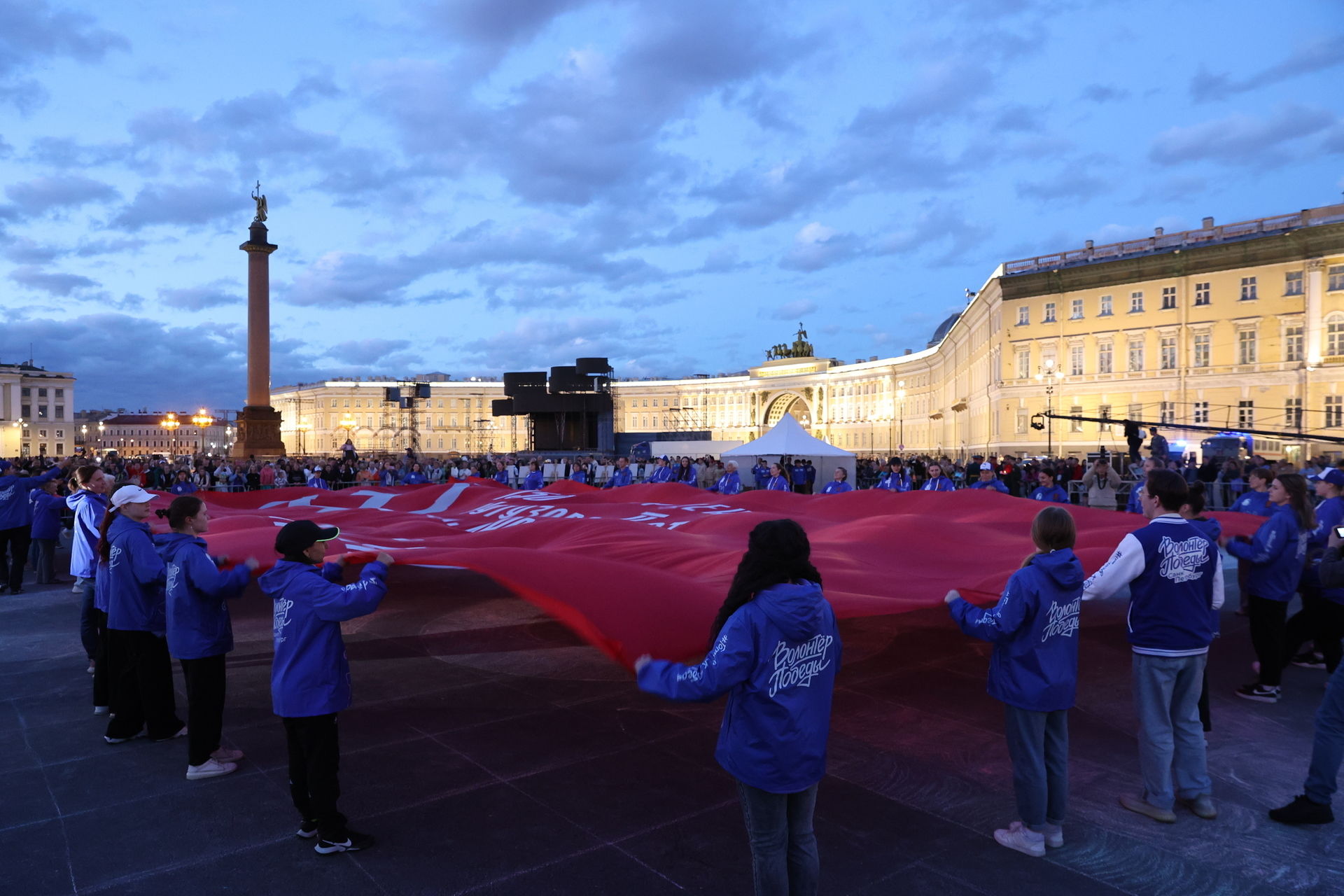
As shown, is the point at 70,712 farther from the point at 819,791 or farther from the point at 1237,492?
the point at 1237,492

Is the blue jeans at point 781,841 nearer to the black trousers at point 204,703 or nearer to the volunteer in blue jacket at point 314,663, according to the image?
the volunteer in blue jacket at point 314,663

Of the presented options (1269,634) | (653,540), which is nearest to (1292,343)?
(1269,634)

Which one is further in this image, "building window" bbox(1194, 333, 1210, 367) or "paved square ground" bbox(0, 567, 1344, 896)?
"building window" bbox(1194, 333, 1210, 367)

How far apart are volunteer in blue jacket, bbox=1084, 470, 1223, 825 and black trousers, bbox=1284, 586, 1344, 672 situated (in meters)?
3.06

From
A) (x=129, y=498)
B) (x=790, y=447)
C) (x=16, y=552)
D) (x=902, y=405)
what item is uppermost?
(x=902, y=405)

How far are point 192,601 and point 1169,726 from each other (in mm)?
5567

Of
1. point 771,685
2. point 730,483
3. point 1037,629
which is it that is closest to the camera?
point 771,685

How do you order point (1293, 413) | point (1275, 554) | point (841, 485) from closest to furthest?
point (1275, 554) → point (841, 485) → point (1293, 413)

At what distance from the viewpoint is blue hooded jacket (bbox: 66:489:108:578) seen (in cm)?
784

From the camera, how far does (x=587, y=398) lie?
47531 mm

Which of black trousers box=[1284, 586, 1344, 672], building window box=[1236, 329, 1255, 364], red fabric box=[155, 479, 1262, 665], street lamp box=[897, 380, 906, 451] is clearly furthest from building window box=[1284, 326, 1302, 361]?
street lamp box=[897, 380, 906, 451]

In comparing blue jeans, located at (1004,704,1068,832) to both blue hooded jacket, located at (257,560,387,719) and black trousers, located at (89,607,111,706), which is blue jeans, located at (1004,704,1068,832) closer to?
blue hooded jacket, located at (257,560,387,719)

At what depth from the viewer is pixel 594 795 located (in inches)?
192

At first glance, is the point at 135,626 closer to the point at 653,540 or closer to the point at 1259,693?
the point at 653,540
